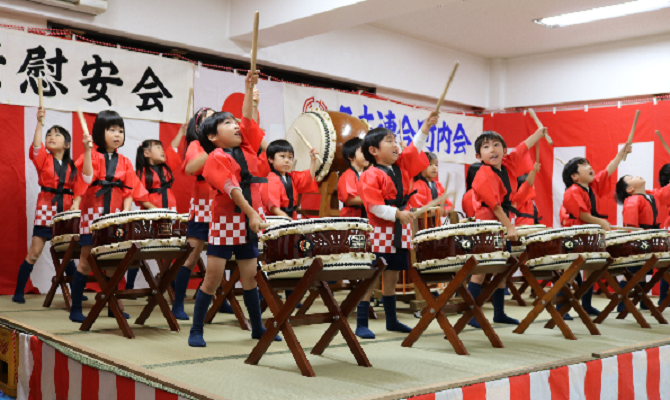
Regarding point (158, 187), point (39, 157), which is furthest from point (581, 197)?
point (39, 157)

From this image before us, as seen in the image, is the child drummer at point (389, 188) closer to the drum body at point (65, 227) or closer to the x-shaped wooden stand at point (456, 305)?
the x-shaped wooden stand at point (456, 305)

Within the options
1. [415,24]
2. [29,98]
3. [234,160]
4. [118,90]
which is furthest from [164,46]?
[234,160]

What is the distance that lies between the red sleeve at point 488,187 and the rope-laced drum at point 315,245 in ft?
4.47

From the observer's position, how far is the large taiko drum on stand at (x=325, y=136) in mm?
4844

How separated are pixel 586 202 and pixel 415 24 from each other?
3.35 metres

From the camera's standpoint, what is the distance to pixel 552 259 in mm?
3357

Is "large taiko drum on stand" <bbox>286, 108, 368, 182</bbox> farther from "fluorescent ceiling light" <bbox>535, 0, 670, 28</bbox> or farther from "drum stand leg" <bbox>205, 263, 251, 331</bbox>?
"fluorescent ceiling light" <bbox>535, 0, 670, 28</bbox>

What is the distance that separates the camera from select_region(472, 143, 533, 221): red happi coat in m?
3.60

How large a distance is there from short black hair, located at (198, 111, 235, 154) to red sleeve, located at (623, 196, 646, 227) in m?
3.78

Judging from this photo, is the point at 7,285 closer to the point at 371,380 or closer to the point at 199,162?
the point at 199,162

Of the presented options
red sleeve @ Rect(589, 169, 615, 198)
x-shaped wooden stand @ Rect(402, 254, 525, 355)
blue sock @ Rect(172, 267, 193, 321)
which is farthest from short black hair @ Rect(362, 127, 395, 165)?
red sleeve @ Rect(589, 169, 615, 198)

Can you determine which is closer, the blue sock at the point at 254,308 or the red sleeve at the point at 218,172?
the red sleeve at the point at 218,172

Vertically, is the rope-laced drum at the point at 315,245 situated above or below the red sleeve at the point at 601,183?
below

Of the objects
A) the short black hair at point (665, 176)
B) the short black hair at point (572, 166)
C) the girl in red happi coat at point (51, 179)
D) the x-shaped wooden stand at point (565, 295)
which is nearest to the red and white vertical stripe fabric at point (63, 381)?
the girl in red happi coat at point (51, 179)
